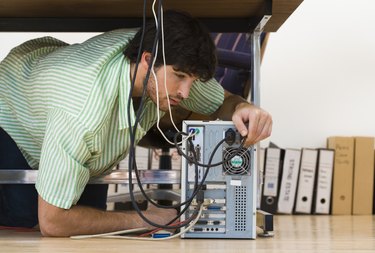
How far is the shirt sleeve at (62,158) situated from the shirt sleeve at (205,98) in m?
0.43

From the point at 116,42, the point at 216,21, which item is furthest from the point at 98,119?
the point at 216,21

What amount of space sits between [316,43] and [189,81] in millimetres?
2266

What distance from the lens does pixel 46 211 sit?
1.48 m

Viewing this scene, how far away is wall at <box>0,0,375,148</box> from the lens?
3.64 m

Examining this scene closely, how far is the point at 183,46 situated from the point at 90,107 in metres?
0.27

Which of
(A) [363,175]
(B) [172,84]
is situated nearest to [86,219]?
(B) [172,84]

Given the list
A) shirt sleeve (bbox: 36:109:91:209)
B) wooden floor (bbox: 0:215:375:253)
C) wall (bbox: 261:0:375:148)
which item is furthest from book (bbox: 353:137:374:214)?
shirt sleeve (bbox: 36:109:91:209)

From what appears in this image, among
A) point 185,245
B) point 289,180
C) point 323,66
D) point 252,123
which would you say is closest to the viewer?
point 185,245

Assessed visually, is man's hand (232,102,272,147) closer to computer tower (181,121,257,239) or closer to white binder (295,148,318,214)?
computer tower (181,121,257,239)

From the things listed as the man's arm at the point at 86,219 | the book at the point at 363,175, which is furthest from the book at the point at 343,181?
the man's arm at the point at 86,219

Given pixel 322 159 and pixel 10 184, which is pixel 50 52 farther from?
pixel 322 159

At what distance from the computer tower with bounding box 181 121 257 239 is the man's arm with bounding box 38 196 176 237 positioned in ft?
0.37

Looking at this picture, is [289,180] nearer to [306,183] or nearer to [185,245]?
[306,183]

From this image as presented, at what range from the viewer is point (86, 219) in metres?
1.53
